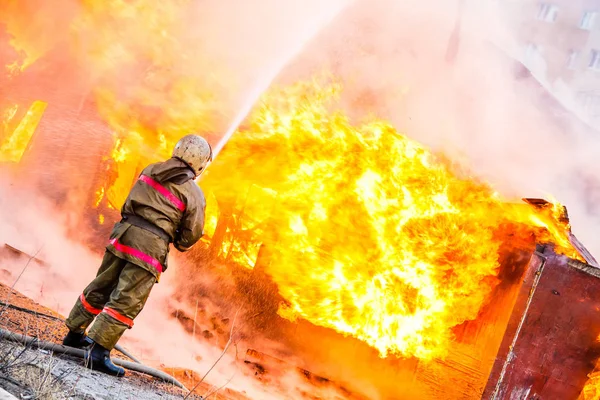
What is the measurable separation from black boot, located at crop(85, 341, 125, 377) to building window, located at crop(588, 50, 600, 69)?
2822 centimetres

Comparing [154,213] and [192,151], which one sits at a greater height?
[192,151]

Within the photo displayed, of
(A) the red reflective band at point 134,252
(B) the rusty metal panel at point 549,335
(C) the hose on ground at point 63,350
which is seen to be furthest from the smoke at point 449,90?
(C) the hose on ground at point 63,350

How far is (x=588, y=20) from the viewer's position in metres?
26.7

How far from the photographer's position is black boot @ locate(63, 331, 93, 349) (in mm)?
3746

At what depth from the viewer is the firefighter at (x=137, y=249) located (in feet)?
12.0

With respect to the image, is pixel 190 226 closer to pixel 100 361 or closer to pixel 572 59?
pixel 100 361

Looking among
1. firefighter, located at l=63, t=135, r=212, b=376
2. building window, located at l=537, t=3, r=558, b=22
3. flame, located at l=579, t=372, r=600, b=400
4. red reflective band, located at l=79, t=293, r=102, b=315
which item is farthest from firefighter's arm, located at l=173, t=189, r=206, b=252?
building window, located at l=537, t=3, r=558, b=22

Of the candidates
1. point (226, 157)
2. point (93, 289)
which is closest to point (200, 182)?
point (226, 157)

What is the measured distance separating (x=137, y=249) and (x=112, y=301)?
1.31ft

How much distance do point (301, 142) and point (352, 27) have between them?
1.72 meters

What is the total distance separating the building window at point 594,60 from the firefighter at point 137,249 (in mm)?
27482

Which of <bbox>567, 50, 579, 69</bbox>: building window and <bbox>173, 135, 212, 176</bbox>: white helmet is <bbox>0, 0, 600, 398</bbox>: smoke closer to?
<bbox>173, 135, 212, 176</bbox>: white helmet

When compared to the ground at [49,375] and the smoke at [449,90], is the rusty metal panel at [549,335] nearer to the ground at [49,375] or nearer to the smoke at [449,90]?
the smoke at [449,90]

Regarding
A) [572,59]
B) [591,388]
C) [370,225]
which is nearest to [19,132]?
[370,225]
